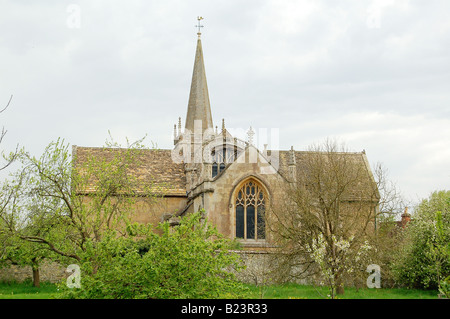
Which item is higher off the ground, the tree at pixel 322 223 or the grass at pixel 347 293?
the tree at pixel 322 223

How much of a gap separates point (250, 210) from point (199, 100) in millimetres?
15703

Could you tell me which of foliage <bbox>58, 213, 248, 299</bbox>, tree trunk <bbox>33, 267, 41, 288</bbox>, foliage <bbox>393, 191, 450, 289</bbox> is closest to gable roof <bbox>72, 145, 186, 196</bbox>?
tree trunk <bbox>33, 267, 41, 288</bbox>

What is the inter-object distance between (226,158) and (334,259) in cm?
1545

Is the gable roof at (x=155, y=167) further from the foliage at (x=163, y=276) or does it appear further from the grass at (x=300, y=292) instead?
the foliage at (x=163, y=276)

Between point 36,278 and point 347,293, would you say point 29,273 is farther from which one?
point 347,293

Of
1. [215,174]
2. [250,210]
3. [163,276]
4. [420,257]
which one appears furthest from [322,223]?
[163,276]

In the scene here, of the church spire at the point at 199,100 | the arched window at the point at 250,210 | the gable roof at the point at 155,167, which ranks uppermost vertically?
the church spire at the point at 199,100

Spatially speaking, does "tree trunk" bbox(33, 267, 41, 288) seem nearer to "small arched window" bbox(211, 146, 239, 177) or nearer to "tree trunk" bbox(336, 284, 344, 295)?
"small arched window" bbox(211, 146, 239, 177)

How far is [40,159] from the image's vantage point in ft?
80.4

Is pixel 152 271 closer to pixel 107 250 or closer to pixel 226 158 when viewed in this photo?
pixel 107 250

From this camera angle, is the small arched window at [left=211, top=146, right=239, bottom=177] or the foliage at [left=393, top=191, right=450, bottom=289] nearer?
the foliage at [left=393, top=191, right=450, bottom=289]

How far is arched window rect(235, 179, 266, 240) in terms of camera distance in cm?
3491

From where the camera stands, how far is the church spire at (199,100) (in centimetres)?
4747

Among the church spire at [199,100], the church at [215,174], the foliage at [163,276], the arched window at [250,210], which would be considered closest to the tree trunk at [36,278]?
the church at [215,174]
